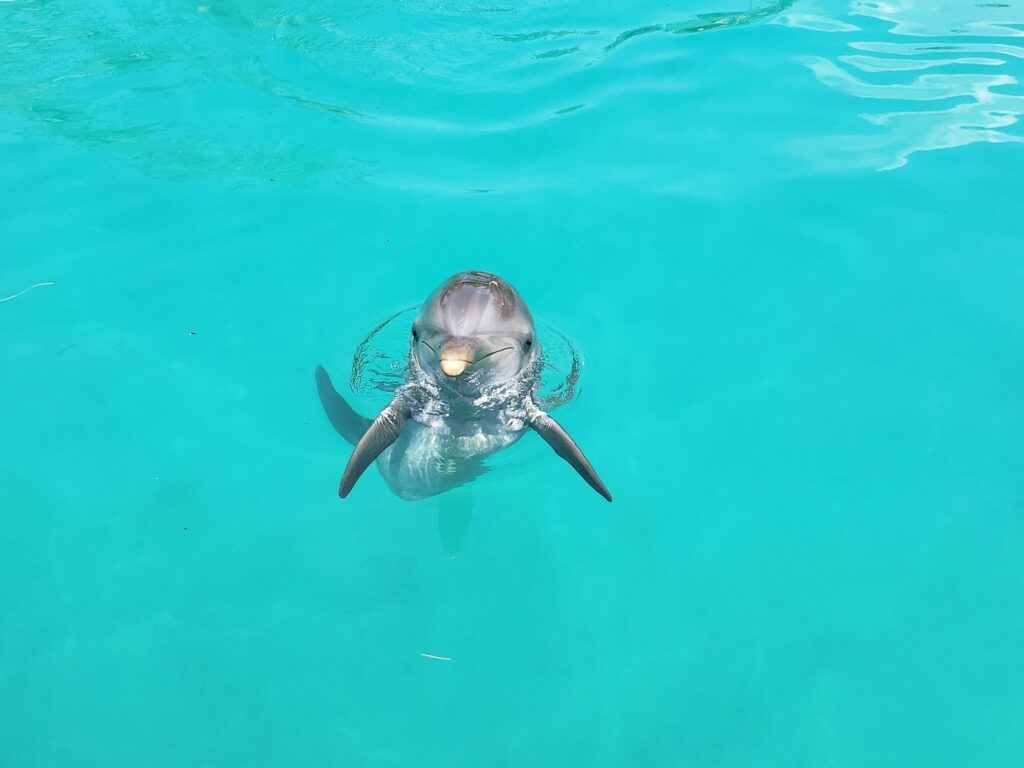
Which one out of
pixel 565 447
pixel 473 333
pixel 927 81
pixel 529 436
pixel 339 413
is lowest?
pixel 529 436

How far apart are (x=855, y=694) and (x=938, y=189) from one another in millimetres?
5058

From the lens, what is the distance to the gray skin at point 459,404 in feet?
14.6

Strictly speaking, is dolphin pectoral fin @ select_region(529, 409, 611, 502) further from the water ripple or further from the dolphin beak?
the water ripple

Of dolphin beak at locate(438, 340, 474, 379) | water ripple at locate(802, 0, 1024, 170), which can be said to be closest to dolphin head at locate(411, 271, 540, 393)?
dolphin beak at locate(438, 340, 474, 379)

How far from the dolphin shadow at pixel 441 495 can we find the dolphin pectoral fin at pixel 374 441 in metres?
0.31

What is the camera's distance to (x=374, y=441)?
15.4ft

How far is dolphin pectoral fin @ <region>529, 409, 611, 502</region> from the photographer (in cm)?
446

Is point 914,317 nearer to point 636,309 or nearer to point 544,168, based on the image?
point 636,309

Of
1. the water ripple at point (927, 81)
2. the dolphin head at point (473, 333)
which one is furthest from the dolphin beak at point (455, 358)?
the water ripple at point (927, 81)

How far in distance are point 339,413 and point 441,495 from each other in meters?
0.87

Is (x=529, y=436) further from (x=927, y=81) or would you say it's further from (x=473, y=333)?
(x=927, y=81)

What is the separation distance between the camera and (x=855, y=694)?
4.28 meters

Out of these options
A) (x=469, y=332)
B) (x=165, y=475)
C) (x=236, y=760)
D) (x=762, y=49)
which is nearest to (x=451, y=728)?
(x=236, y=760)

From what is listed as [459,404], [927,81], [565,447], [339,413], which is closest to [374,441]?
[459,404]
